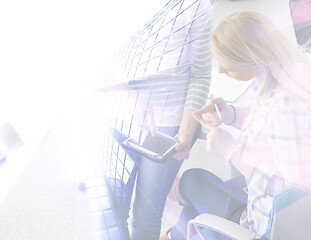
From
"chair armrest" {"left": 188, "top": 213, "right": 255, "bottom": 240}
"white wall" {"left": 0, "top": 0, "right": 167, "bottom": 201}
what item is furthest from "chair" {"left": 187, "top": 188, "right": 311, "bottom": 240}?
"white wall" {"left": 0, "top": 0, "right": 167, "bottom": 201}

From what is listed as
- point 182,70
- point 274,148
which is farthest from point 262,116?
point 182,70

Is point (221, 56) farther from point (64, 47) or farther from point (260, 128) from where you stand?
point (64, 47)

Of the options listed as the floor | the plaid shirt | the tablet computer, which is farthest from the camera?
the floor

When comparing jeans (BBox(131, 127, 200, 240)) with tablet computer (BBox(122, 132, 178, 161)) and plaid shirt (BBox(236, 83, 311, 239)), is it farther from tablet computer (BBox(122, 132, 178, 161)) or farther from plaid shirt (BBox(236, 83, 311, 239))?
plaid shirt (BBox(236, 83, 311, 239))

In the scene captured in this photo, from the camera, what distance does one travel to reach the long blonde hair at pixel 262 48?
328mm

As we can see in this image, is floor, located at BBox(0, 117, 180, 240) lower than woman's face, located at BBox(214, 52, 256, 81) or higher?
lower

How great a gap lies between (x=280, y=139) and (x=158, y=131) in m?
0.21

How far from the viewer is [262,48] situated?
0.33m

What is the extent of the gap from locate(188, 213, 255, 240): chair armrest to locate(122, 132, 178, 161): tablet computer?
114mm

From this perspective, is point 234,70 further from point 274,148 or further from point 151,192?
point 151,192

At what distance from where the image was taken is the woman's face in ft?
1.14

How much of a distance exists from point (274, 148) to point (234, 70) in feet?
0.37

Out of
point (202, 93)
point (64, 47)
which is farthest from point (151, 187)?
point (64, 47)

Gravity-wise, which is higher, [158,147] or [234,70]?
[234,70]
